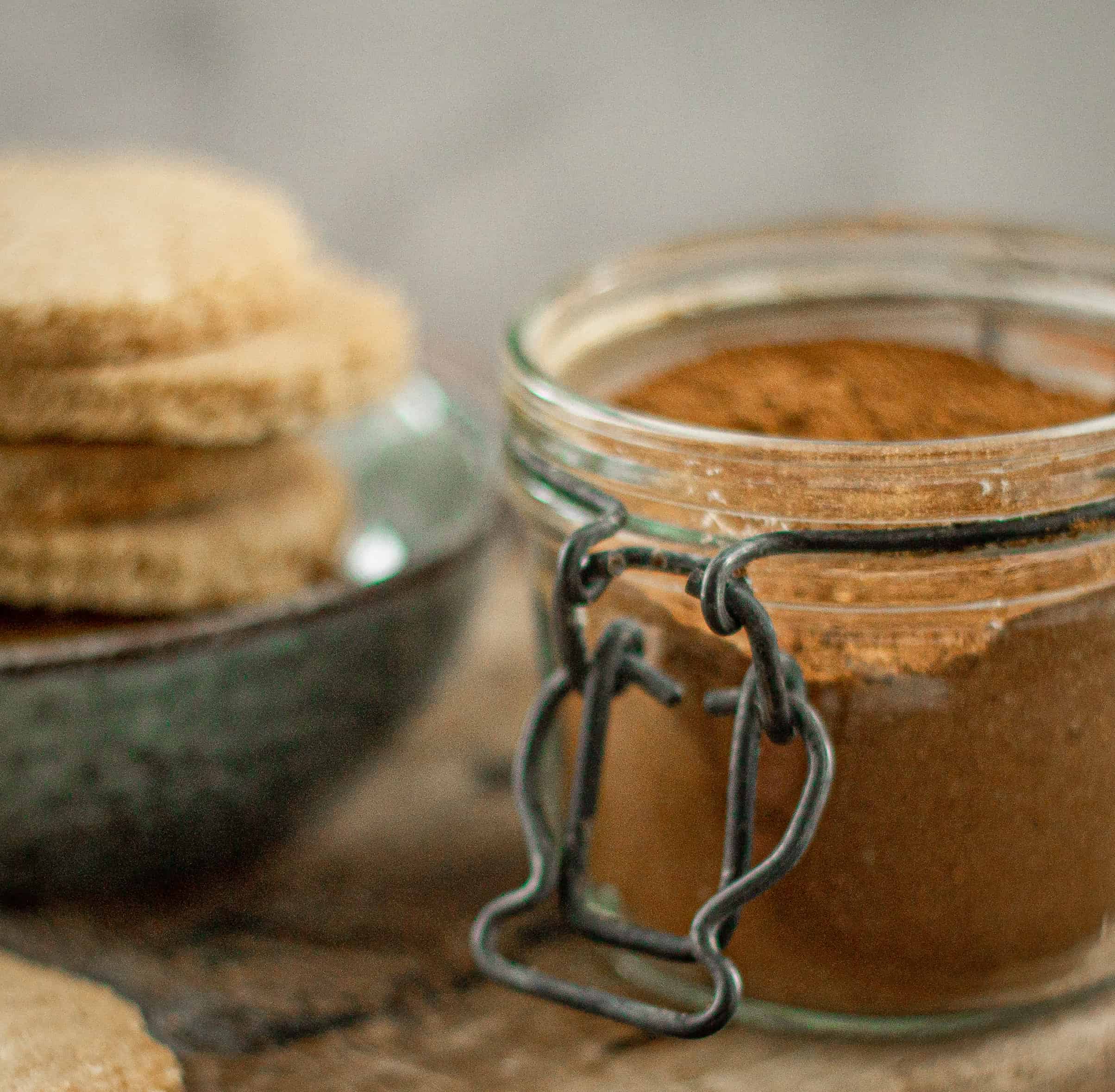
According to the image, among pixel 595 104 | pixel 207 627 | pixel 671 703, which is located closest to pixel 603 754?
pixel 671 703

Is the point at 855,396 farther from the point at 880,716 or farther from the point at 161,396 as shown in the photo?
the point at 161,396

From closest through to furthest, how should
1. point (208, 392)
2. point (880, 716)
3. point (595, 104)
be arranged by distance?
point (880, 716), point (208, 392), point (595, 104)

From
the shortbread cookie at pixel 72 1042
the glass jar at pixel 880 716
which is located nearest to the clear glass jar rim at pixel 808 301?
the glass jar at pixel 880 716

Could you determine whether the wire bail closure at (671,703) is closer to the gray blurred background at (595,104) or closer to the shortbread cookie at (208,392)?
the shortbread cookie at (208,392)

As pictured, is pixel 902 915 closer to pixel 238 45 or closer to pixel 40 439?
pixel 40 439

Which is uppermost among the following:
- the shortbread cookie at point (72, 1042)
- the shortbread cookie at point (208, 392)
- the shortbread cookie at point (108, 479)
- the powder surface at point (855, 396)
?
the powder surface at point (855, 396)

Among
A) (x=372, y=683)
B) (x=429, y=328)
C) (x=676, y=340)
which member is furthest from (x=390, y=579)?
(x=429, y=328)

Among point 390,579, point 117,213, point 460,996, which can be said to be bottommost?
point 460,996
